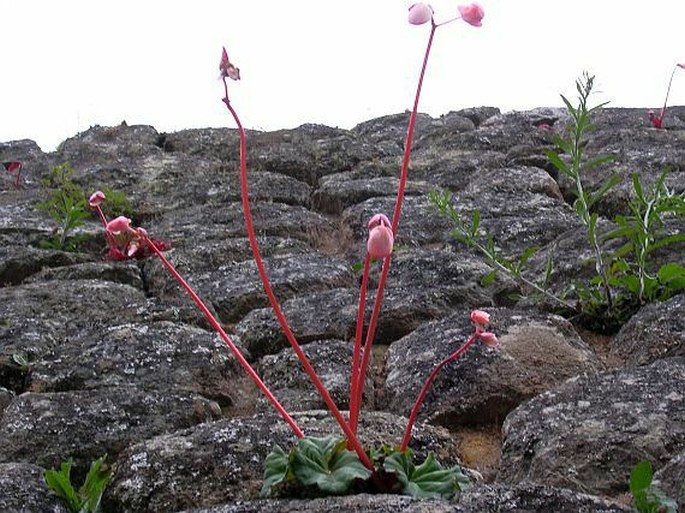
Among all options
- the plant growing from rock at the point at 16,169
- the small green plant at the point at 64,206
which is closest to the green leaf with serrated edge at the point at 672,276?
the small green plant at the point at 64,206

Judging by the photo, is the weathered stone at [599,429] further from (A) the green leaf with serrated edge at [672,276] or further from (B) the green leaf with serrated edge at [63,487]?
(B) the green leaf with serrated edge at [63,487]

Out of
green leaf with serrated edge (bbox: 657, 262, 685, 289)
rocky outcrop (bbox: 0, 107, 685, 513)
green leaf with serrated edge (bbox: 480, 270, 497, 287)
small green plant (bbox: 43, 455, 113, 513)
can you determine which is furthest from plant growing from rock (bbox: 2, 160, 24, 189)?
green leaf with serrated edge (bbox: 657, 262, 685, 289)

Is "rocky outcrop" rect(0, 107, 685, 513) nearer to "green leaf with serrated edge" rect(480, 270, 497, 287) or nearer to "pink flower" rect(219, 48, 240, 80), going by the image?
"green leaf with serrated edge" rect(480, 270, 497, 287)

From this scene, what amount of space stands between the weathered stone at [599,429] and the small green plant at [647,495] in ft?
0.66

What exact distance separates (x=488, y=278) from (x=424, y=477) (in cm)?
129

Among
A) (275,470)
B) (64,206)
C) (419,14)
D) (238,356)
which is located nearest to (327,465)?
(275,470)

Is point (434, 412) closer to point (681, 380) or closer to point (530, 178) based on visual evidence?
point (681, 380)

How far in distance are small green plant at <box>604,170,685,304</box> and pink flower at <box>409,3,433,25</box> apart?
1.11m

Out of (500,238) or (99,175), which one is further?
(99,175)

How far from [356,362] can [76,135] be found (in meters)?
4.43

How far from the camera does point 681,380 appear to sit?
2.19 metres

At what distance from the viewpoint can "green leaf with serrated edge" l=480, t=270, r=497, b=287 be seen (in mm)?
3002

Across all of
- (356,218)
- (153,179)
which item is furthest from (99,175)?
(356,218)

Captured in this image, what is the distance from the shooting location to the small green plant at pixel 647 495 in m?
1.60
